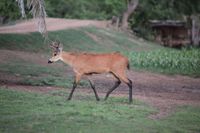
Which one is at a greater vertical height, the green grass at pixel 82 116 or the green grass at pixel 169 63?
the green grass at pixel 82 116

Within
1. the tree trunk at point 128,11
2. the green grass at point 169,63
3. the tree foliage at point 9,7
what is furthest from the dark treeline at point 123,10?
the tree foliage at point 9,7

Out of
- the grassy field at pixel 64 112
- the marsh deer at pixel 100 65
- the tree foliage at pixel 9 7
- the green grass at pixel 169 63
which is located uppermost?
the tree foliage at pixel 9 7

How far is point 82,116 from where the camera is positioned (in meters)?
13.0

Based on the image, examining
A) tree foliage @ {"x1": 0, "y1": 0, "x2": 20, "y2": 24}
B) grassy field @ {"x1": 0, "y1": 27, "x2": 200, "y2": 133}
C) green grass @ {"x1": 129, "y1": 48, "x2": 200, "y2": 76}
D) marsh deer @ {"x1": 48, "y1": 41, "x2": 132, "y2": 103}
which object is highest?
tree foliage @ {"x1": 0, "y1": 0, "x2": 20, "y2": 24}

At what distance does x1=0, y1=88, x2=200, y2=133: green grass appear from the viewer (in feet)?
39.1

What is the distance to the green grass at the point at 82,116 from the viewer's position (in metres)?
11.9

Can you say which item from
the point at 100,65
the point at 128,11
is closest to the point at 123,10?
the point at 128,11

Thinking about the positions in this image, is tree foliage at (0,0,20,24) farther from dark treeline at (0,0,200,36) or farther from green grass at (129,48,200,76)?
dark treeline at (0,0,200,36)

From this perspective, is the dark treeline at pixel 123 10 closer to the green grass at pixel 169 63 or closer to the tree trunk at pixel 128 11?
the tree trunk at pixel 128 11

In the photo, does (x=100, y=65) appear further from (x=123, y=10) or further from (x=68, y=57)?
(x=123, y=10)

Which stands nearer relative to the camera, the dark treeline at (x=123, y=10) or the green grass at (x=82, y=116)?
the green grass at (x=82, y=116)

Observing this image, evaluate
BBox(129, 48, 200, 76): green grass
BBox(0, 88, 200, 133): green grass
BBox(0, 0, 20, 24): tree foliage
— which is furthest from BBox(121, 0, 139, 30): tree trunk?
BBox(0, 88, 200, 133): green grass

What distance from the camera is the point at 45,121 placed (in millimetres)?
12352

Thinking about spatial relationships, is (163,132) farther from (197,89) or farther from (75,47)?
(75,47)
